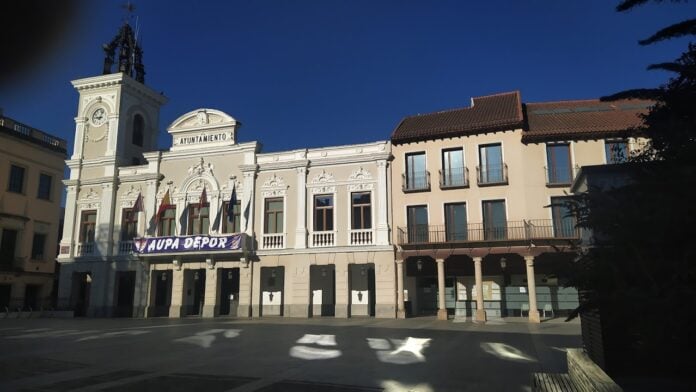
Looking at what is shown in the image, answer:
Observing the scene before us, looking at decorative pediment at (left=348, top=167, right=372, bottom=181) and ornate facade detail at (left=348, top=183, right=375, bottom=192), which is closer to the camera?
ornate facade detail at (left=348, top=183, right=375, bottom=192)

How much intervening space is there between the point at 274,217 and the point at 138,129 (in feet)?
44.1

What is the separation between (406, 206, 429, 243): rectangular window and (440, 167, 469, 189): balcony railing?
168cm

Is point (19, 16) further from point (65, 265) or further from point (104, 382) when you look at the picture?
point (65, 265)

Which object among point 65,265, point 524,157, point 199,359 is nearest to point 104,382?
point 199,359

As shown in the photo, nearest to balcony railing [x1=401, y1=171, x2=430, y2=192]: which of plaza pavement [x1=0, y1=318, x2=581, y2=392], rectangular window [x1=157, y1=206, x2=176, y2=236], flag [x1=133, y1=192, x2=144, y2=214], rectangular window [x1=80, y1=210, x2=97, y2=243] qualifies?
plaza pavement [x1=0, y1=318, x2=581, y2=392]

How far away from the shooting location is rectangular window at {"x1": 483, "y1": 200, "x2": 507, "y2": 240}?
2497 cm

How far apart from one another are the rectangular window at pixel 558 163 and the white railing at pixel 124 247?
24895 millimetres

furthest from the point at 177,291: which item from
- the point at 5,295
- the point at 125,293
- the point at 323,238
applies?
the point at 5,295

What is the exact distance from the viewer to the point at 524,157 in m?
25.1

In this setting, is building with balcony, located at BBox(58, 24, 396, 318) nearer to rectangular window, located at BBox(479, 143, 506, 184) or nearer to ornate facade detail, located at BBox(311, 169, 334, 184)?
ornate facade detail, located at BBox(311, 169, 334, 184)

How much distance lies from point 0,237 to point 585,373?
1473 inches

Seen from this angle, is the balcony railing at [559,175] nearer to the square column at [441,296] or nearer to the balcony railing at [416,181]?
the balcony railing at [416,181]

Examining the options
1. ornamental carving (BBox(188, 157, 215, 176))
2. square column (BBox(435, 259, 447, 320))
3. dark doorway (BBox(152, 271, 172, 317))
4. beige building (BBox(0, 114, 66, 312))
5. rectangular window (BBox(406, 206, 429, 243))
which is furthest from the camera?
beige building (BBox(0, 114, 66, 312))

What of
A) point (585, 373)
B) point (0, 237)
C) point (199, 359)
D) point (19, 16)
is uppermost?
point (0, 237)
